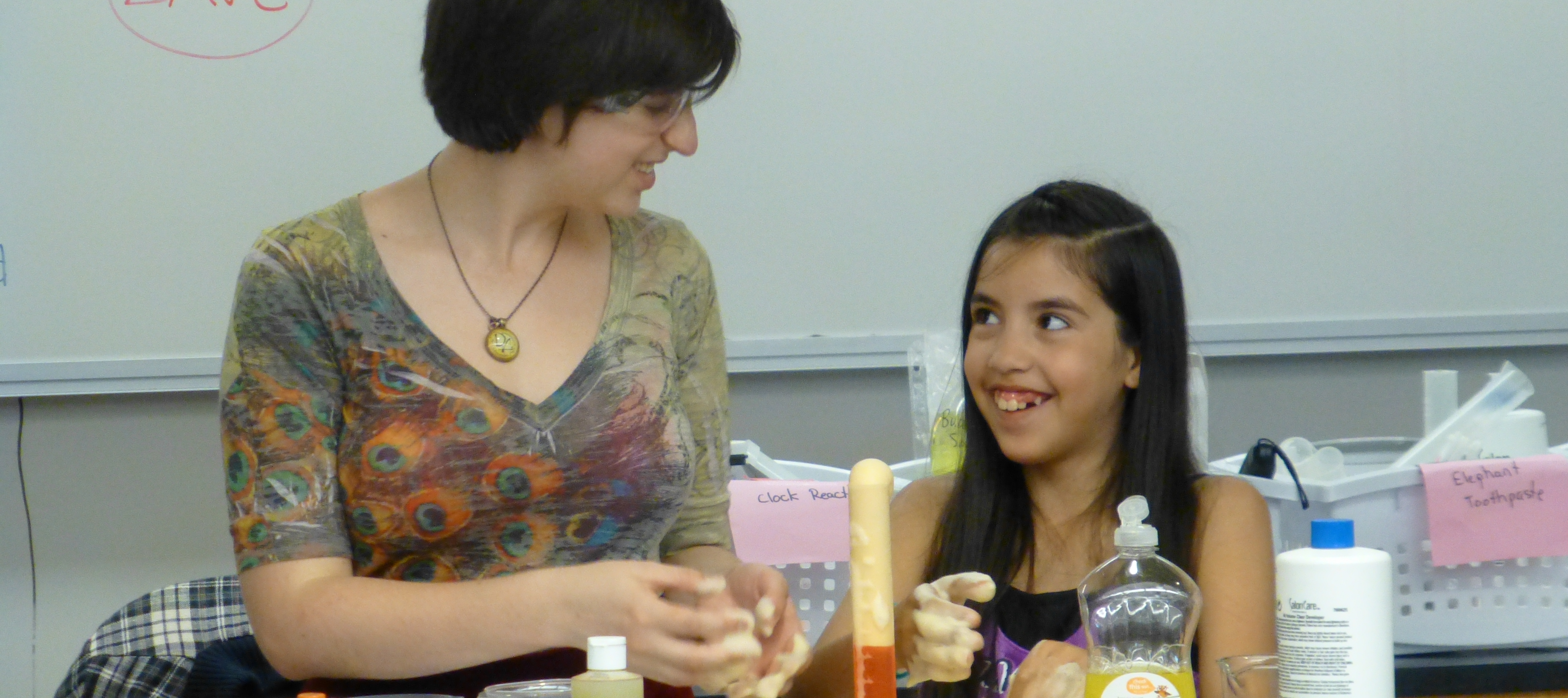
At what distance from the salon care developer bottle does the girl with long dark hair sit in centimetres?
59

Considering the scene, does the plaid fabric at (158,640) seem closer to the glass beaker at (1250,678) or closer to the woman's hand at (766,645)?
the woman's hand at (766,645)

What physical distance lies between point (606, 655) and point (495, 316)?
1.50ft

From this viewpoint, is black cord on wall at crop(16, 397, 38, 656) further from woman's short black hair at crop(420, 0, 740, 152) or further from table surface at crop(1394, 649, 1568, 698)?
table surface at crop(1394, 649, 1568, 698)

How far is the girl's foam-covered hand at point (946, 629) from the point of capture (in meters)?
0.80

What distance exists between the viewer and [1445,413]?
1.60 meters

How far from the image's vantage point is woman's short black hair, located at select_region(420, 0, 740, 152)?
1.01 metres

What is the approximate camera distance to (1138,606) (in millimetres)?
991

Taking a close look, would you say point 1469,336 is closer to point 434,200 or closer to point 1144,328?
point 1144,328

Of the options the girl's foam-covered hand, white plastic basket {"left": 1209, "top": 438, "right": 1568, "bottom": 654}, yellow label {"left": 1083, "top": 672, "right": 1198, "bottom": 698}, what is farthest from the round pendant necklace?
white plastic basket {"left": 1209, "top": 438, "right": 1568, "bottom": 654}

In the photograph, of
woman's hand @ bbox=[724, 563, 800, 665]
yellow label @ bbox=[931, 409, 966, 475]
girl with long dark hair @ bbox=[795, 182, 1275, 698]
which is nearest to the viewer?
woman's hand @ bbox=[724, 563, 800, 665]

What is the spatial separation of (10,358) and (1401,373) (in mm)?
2001

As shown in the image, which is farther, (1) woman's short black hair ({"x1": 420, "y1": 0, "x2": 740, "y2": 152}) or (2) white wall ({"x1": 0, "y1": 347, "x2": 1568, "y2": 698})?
(2) white wall ({"x1": 0, "y1": 347, "x2": 1568, "y2": 698})

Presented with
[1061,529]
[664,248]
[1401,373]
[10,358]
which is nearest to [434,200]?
[664,248]

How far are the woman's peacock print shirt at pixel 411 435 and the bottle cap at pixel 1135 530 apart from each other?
393 millimetres
